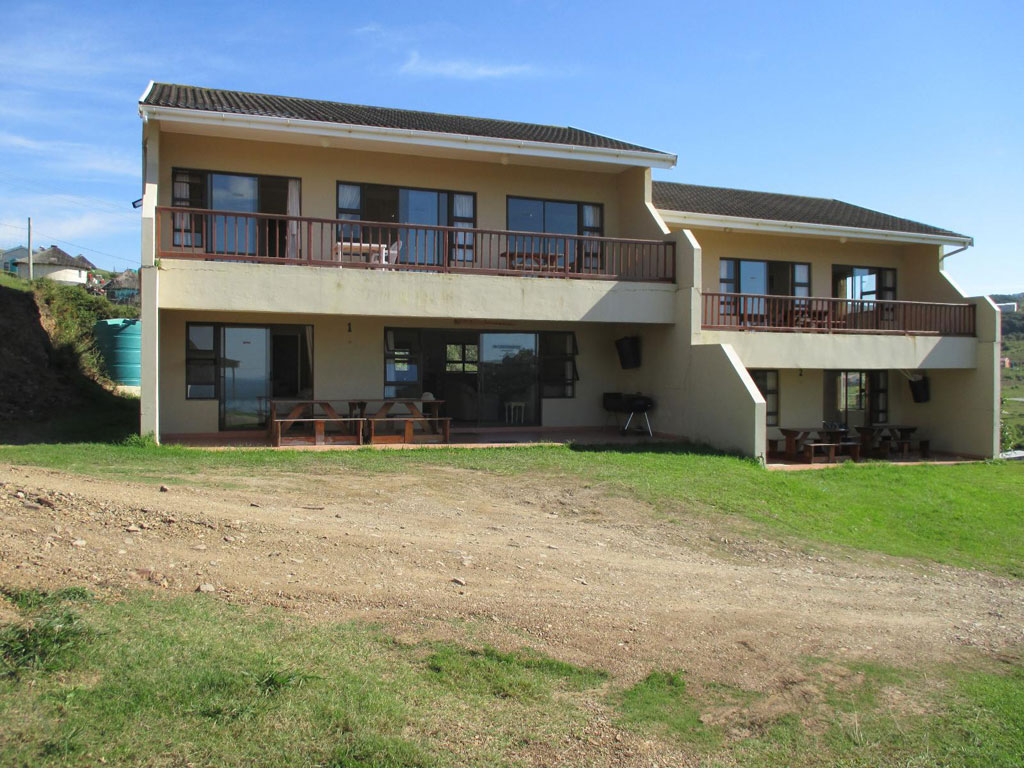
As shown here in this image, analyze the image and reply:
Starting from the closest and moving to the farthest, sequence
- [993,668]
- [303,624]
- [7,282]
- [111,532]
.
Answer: [303,624] < [993,668] < [111,532] < [7,282]

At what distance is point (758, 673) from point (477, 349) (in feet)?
40.0

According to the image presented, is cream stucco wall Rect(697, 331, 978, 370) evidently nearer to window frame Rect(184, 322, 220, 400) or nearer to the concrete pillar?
window frame Rect(184, 322, 220, 400)

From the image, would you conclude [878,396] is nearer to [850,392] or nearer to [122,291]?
[850,392]

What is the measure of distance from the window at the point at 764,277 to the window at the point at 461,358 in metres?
6.60

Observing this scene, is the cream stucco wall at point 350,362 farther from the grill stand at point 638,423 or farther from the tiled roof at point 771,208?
the tiled roof at point 771,208

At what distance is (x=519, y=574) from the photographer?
641 centimetres

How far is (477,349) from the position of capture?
16547mm

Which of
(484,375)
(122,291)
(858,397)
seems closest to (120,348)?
(484,375)

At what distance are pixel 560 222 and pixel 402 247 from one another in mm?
4015

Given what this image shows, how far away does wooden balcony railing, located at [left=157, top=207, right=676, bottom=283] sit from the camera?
13266mm

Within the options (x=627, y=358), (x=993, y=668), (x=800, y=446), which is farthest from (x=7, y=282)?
(x=993, y=668)

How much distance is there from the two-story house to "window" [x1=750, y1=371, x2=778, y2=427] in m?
0.05

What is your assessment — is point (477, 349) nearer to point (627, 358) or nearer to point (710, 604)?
point (627, 358)

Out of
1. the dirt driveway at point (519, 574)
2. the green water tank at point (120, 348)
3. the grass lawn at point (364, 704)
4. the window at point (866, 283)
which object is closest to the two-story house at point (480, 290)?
the window at point (866, 283)
